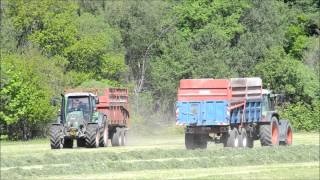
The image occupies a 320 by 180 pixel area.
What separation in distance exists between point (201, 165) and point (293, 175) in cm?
449

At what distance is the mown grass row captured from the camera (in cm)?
2728

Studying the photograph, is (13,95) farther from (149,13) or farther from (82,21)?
(149,13)

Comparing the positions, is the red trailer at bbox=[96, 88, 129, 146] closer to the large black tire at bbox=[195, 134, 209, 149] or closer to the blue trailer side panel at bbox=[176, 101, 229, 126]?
the large black tire at bbox=[195, 134, 209, 149]

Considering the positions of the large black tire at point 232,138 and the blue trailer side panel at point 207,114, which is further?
the large black tire at point 232,138

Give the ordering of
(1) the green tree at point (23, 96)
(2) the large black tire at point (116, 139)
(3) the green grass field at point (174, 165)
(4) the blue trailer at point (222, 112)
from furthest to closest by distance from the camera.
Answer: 1. (1) the green tree at point (23, 96)
2. (2) the large black tire at point (116, 139)
3. (4) the blue trailer at point (222, 112)
4. (3) the green grass field at point (174, 165)

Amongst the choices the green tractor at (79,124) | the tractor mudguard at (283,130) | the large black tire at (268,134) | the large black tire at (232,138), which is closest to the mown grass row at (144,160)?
the large black tire at (232,138)

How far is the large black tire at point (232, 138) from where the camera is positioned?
38094mm

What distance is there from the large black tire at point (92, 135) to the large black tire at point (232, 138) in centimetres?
685

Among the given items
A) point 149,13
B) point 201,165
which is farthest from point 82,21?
point 201,165

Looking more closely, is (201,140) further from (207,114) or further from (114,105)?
(114,105)

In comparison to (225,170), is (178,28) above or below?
above

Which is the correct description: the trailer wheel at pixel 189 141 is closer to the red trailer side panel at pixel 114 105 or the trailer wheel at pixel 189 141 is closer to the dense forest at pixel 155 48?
the red trailer side panel at pixel 114 105

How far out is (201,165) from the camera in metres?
28.7

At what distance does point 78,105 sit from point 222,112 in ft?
28.5
